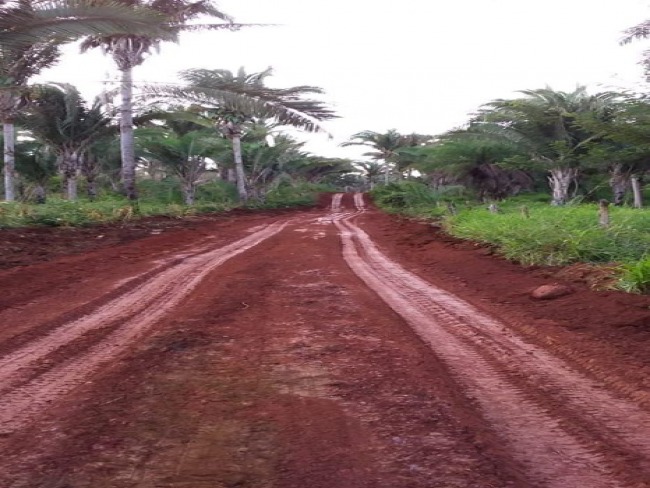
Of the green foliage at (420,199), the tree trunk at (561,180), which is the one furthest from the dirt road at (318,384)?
the green foliage at (420,199)

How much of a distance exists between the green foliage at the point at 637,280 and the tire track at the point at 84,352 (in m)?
4.17

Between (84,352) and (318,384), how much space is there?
160 centimetres

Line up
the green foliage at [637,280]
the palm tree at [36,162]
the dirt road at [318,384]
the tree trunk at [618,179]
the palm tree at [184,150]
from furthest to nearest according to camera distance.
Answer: the palm tree at [36,162] → the palm tree at [184,150] → the tree trunk at [618,179] → the green foliage at [637,280] → the dirt road at [318,384]

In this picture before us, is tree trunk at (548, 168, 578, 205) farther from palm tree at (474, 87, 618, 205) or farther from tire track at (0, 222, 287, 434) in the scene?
tire track at (0, 222, 287, 434)

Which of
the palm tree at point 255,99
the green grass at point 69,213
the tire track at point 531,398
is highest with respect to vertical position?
the palm tree at point 255,99

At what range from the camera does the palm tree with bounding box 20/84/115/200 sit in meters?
16.7

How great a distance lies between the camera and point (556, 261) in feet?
22.1

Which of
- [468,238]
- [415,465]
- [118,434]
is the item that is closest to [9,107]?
[468,238]

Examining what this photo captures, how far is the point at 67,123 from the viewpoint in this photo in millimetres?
17203

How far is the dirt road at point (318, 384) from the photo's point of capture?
2109 mm

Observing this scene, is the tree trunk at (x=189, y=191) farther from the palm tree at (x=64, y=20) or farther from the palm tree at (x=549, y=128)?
the palm tree at (x=64, y=20)

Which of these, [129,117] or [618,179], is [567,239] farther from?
[618,179]

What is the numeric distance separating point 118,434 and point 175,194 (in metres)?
24.5

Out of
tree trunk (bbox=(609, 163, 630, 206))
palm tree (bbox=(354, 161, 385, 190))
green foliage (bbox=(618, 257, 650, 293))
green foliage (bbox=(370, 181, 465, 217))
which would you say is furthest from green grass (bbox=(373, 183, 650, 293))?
palm tree (bbox=(354, 161, 385, 190))
